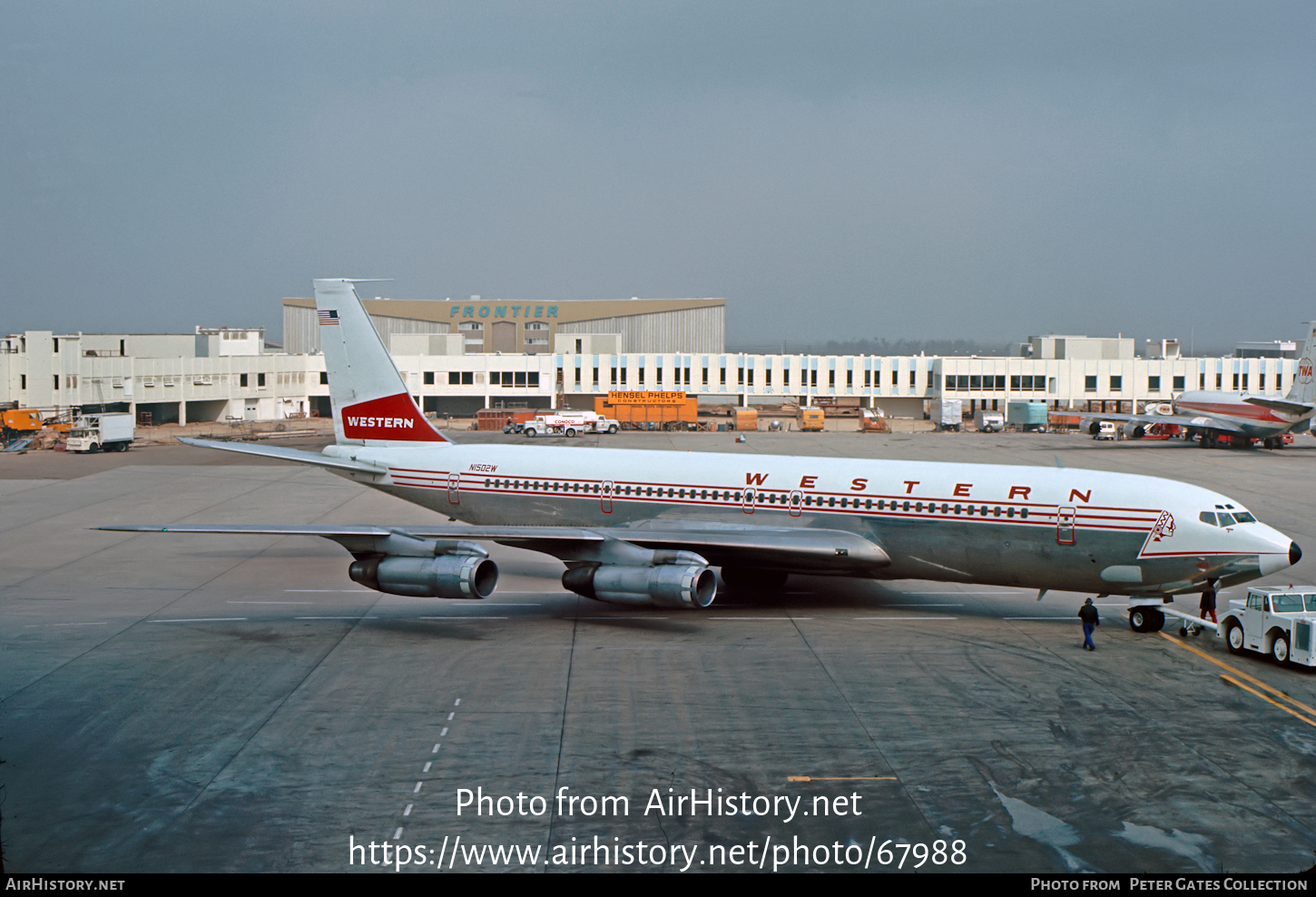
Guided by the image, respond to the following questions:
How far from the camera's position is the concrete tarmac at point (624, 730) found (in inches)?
639

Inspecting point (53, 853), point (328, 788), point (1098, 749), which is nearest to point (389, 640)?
point (328, 788)

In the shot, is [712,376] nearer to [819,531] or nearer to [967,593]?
[967,593]

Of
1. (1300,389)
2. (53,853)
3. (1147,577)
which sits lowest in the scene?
(53,853)

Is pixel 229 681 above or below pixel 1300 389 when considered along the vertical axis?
below

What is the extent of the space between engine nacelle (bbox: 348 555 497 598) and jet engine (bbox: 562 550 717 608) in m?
2.57

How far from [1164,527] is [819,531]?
933cm

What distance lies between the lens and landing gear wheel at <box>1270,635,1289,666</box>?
26.0 m

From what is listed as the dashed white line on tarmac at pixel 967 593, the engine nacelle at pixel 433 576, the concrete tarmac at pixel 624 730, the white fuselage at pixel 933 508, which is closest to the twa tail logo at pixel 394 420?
the white fuselage at pixel 933 508

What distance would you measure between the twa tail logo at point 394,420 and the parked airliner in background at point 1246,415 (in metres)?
70.9

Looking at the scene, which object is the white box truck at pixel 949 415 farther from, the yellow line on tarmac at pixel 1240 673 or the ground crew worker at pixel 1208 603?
the yellow line on tarmac at pixel 1240 673

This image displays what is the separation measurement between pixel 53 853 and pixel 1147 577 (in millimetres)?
25863

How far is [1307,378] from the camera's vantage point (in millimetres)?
83500

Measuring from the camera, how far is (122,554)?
40469 mm

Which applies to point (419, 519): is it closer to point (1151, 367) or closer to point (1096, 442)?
point (1096, 442)
